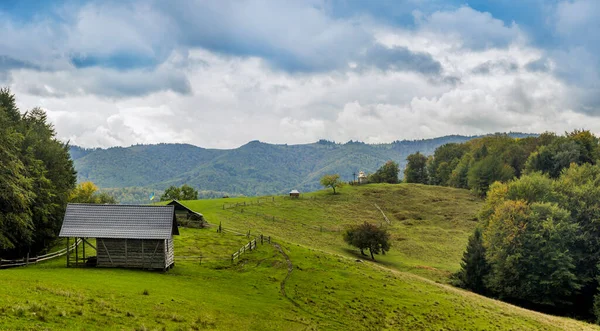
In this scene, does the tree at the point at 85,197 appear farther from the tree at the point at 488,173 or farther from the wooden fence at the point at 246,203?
the tree at the point at 488,173

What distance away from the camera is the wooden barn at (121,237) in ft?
137

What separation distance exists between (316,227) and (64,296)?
2875 inches

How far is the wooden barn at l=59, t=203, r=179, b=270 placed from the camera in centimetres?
4162

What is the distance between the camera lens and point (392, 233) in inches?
3750

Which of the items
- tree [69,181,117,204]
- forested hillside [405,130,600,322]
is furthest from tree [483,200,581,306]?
tree [69,181,117,204]

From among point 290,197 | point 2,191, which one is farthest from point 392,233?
point 2,191

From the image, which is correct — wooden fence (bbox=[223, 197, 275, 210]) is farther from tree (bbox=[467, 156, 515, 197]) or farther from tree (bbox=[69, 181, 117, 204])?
tree (bbox=[467, 156, 515, 197])

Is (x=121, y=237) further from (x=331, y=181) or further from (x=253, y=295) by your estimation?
(x=331, y=181)

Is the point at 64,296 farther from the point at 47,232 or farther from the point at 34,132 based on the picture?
the point at 34,132

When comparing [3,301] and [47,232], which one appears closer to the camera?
[3,301]

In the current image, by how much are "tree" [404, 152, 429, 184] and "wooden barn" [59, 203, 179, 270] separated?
15340 centimetres

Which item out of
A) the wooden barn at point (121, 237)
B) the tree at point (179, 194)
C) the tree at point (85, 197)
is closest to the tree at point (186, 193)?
the tree at point (179, 194)

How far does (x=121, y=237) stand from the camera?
4141cm

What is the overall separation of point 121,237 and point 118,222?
7.77 ft
